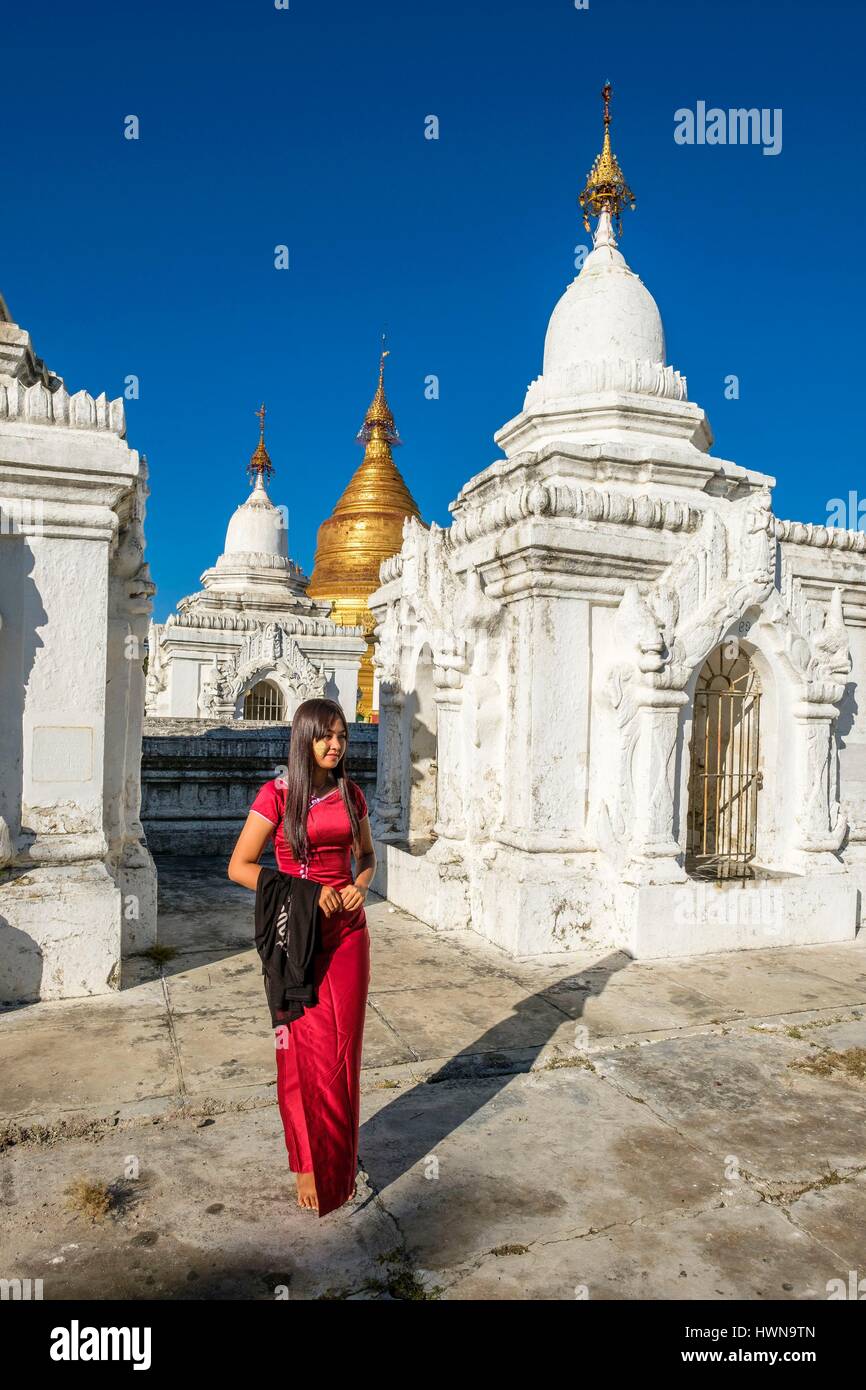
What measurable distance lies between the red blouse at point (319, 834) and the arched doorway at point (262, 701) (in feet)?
53.4

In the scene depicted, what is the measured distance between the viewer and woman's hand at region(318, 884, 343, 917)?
3137 millimetres

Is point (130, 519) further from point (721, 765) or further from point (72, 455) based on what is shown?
point (721, 765)

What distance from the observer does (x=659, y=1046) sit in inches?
185

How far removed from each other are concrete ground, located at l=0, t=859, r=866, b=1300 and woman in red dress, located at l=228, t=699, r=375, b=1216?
224mm

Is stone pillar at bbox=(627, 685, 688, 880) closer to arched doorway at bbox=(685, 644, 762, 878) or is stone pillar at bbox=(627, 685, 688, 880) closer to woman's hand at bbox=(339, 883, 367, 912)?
arched doorway at bbox=(685, 644, 762, 878)

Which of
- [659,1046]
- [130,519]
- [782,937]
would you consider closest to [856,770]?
[782,937]

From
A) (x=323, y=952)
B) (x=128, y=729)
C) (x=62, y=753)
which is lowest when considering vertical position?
(x=323, y=952)

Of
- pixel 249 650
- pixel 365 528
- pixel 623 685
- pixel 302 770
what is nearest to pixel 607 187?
pixel 623 685

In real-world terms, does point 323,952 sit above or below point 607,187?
below

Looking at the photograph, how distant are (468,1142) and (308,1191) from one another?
780 mm

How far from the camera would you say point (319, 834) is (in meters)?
3.27

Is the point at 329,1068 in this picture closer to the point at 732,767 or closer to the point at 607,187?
the point at 732,767

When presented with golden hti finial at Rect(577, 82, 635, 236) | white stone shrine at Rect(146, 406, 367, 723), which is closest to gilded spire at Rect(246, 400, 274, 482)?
white stone shrine at Rect(146, 406, 367, 723)
